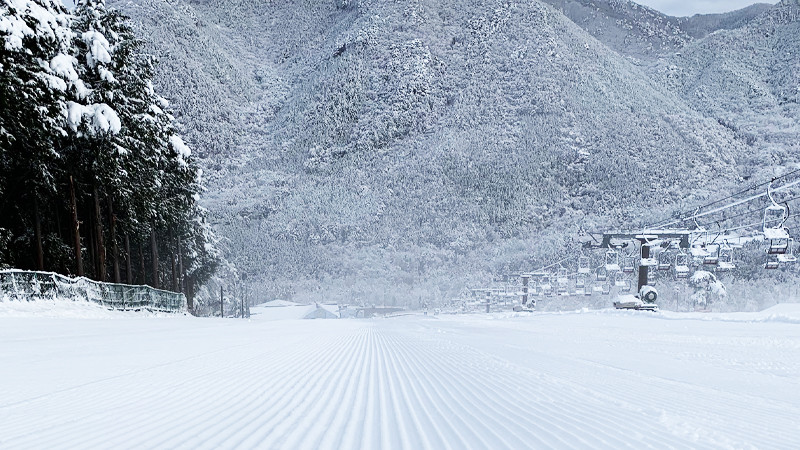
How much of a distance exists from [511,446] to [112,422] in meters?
2.51

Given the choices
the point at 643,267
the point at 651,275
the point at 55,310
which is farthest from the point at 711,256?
the point at 651,275

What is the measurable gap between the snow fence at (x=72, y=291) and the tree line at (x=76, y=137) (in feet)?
6.72

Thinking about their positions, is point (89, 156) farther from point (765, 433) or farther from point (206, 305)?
point (206, 305)

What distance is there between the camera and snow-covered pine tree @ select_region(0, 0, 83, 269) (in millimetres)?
17984

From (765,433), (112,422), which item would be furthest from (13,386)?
(765,433)

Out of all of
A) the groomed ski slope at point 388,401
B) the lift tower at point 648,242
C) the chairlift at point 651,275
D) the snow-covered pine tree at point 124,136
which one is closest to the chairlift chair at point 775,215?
the lift tower at point 648,242

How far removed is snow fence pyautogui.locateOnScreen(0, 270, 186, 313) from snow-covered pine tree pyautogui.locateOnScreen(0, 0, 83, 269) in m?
3.37

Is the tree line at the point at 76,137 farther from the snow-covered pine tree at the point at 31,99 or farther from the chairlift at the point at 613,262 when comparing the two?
the chairlift at the point at 613,262

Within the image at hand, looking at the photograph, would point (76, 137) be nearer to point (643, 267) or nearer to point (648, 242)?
point (648, 242)

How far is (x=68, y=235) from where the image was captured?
3394 centimetres

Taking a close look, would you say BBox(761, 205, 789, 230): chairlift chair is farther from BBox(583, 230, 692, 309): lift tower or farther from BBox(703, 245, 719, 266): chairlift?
BBox(583, 230, 692, 309): lift tower

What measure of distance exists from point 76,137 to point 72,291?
752cm

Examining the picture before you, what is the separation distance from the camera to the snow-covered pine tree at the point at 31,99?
1798 cm

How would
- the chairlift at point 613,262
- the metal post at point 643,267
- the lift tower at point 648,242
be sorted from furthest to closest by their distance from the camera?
the chairlift at point 613,262, the metal post at point 643,267, the lift tower at point 648,242
